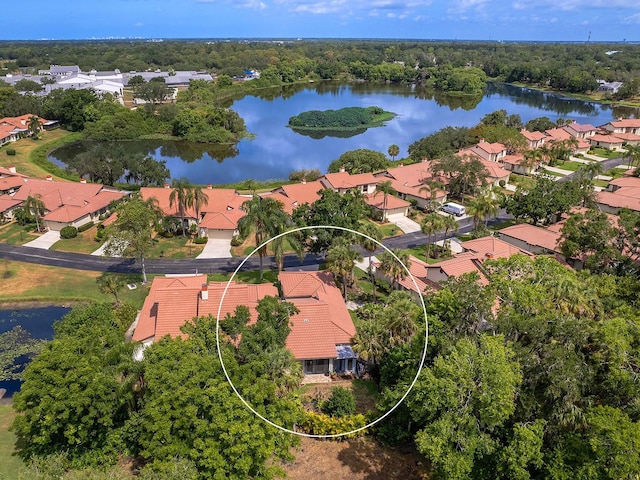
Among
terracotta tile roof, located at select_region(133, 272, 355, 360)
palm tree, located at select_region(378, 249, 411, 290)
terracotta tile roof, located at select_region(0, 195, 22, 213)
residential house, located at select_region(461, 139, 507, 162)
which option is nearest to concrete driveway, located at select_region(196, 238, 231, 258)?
terracotta tile roof, located at select_region(133, 272, 355, 360)

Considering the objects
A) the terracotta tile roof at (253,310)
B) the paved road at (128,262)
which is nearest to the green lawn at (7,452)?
the terracotta tile roof at (253,310)

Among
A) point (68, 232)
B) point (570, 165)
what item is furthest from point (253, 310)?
A: point (570, 165)

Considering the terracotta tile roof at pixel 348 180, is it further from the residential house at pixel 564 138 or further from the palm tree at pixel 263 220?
the residential house at pixel 564 138

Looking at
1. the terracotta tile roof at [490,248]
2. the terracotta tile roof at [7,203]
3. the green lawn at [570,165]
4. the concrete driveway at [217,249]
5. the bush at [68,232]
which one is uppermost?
the terracotta tile roof at [7,203]

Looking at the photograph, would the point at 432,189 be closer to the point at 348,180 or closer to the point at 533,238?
the point at 348,180

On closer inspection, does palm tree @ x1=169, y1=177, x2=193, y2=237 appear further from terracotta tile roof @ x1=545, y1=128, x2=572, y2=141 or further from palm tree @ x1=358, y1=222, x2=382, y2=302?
terracotta tile roof @ x1=545, y1=128, x2=572, y2=141

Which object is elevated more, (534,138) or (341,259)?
(341,259)

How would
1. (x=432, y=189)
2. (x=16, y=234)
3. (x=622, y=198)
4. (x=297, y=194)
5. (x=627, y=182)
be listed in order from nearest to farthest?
(x=16, y=234) < (x=432, y=189) < (x=622, y=198) < (x=297, y=194) < (x=627, y=182)
